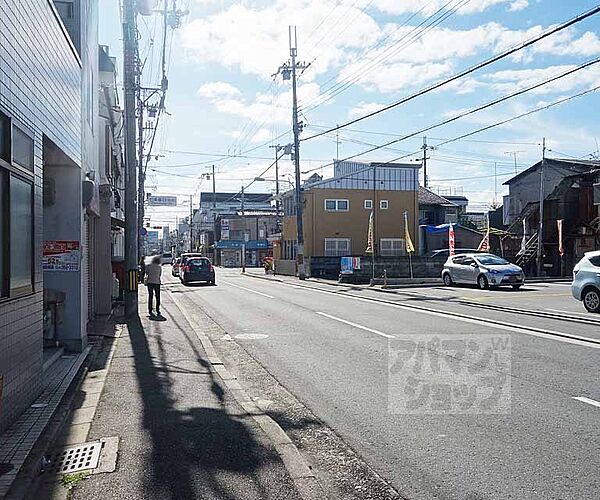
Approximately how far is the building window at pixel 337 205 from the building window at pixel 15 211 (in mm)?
41464

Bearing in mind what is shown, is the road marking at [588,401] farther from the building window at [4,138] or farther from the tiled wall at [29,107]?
the building window at [4,138]

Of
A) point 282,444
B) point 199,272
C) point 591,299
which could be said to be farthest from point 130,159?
point 199,272

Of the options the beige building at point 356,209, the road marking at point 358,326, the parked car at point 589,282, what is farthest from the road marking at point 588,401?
the beige building at point 356,209

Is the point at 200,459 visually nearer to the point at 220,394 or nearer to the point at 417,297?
the point at 220,394

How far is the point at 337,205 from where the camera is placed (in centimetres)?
4878

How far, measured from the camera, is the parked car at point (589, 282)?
1628 cm

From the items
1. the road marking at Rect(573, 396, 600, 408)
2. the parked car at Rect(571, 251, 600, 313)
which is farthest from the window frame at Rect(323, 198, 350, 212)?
the road marking at Rect(573, 396, 600, 408)

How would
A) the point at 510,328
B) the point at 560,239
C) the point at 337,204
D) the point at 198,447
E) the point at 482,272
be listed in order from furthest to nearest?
the point at 337,204, the point at 560,239, the point at 482,272, the point at 510,328, the point at 198,447

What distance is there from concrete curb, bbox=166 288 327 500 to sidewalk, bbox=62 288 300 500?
0.07 meters

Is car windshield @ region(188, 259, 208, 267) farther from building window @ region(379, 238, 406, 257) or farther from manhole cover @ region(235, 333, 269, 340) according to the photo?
manhole cover @ region(235, 333, 269, 340)

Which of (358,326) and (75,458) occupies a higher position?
(358,326)

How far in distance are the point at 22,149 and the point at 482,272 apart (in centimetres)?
2315

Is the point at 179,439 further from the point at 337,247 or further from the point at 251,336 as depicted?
the point at 337,247

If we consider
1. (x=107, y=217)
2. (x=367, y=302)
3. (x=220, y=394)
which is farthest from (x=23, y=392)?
(x=367, y=302)
